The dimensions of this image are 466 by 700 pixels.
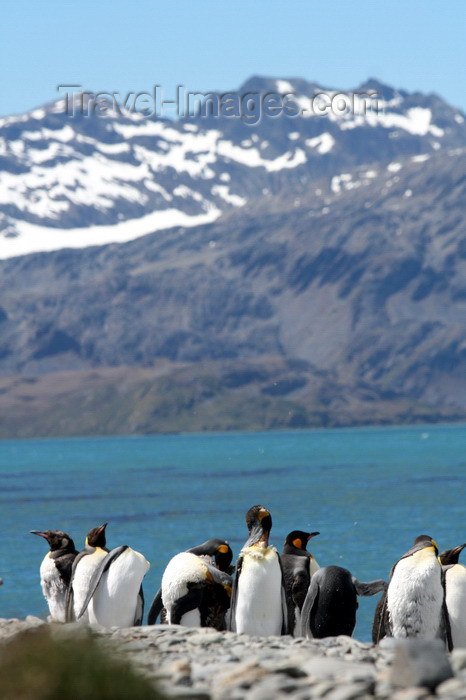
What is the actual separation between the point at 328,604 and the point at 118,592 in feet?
8.82

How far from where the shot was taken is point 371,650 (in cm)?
1095

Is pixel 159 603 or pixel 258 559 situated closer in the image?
pixel 258 559

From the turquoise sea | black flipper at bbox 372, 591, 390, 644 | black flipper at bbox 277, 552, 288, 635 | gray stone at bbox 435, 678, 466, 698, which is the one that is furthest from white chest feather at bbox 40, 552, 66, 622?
the turquoise sea

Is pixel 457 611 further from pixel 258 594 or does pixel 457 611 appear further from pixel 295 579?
pixel 258 594

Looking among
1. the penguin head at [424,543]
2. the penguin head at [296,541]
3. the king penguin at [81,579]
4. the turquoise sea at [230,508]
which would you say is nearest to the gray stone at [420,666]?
the penguin head at [424,543]

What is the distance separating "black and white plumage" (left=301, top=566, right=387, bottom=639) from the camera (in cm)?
1426

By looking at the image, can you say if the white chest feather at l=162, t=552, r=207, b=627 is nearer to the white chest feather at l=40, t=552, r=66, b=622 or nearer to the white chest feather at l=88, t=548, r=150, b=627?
the white chest feather at l=88, t=548, r=150, b=627

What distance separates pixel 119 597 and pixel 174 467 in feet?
467

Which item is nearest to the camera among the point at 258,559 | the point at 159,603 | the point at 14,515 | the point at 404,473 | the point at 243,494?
the point at 258,559

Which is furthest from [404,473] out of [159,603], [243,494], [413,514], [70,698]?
[70,698]

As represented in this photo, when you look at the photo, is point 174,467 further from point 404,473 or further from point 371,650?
point 371,650

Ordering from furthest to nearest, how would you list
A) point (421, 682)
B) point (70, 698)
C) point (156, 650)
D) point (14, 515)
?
point (14, 515)
point (156, 650)
point (421, 682)
point (70, 698)

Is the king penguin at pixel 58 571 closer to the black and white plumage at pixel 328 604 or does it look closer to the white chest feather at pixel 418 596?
the black and white plumage at pixel 328 604

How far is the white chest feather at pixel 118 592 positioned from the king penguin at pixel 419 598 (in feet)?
10.7
